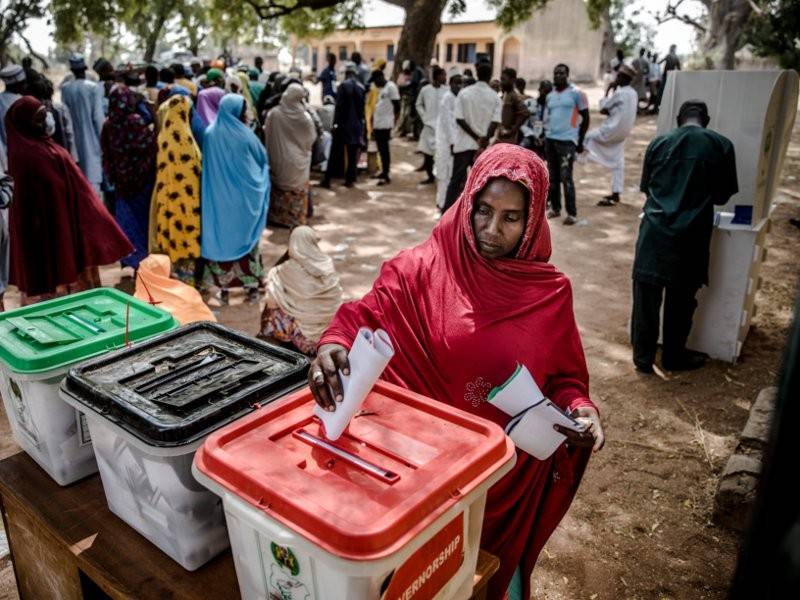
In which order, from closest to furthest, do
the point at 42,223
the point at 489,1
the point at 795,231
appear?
the point at 42,223
the point at 795,231
the point at 489,1

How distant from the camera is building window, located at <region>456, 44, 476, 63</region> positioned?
34281 millimetres

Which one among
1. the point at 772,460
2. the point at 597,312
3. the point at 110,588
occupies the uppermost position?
the point at 772,460

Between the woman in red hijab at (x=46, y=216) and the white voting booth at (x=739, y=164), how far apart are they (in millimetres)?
4259

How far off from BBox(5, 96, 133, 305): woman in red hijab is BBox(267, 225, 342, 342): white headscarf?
137 centimetres

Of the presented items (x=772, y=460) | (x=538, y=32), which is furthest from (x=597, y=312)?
(x=538, y=32)

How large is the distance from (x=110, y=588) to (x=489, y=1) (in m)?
18.6

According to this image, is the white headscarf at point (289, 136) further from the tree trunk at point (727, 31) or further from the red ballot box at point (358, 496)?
the tree trunk at point (727, 31)

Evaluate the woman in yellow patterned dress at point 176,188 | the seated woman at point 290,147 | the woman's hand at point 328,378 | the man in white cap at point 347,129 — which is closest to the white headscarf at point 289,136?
the seated woman at point 290,147

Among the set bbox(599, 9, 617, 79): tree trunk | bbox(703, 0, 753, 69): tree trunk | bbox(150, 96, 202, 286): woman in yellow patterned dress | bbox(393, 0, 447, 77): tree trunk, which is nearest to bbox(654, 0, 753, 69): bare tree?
bbox(703, 0, 753, 69): tree trunk

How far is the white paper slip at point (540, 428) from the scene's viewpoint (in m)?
1.57

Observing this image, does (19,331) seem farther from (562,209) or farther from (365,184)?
(365,184)

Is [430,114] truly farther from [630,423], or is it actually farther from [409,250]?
[409,250]

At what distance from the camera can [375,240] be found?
7570 millimetres

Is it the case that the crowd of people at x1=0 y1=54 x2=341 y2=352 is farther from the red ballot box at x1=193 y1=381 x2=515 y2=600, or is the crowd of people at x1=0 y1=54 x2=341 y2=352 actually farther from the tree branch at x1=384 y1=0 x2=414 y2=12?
the tree branch at x1=384 y1=0 x2=414 y2=12
